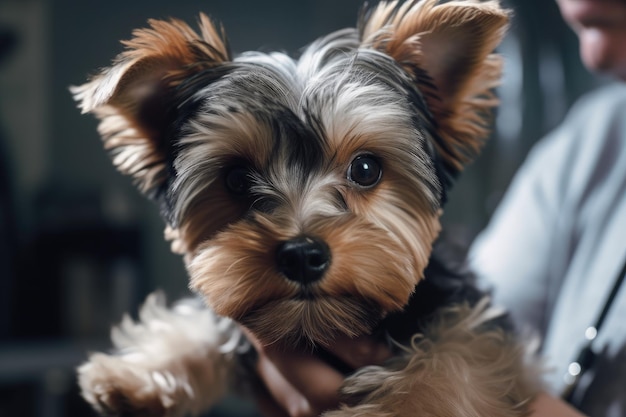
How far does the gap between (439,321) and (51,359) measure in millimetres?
1856

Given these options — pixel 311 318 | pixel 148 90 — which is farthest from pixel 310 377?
pixel 148 90

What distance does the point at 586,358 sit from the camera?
111 cm

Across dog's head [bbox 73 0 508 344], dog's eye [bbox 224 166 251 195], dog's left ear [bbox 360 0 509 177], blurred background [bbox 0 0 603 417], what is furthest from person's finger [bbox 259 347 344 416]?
blurred background [bbox 0 0 603 417]

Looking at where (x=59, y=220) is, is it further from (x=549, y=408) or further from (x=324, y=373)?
(x=549, y=408)

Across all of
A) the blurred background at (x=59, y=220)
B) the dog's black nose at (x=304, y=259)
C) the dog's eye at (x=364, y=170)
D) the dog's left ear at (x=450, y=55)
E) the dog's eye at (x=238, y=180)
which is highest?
the dog's left ear at (x=450, y=55)

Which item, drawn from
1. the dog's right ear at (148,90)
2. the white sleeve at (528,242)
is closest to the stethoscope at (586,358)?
the white sleeve at (528,242)

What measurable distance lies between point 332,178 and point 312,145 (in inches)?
2.2

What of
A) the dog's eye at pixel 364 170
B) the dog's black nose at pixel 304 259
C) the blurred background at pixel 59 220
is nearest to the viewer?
the dog's black nose at pixel 304 259

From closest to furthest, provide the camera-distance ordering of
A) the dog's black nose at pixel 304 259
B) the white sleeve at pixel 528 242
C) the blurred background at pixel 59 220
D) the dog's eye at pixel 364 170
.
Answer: the dog's black nose at pixel 304 259
the dog's eye at pixel 364 170
the white sleeve at pixel 528 242
the blurred background at pixel 59 220

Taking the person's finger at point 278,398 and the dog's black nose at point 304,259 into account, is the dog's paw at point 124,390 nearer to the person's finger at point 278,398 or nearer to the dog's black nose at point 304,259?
the person's finger at point 278,398

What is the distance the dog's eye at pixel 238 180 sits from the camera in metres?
0.91

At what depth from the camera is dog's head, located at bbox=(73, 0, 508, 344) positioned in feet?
2.69

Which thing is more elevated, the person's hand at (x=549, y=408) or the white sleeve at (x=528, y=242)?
the white sleeve at (x=528, y=242)

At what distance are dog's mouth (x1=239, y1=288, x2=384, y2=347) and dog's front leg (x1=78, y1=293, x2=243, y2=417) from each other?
250 mm
